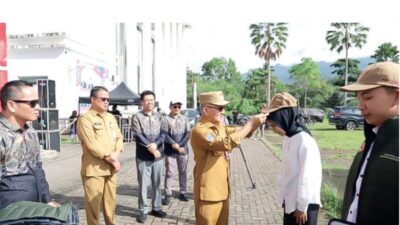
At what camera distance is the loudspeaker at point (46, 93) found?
11977 millimetres

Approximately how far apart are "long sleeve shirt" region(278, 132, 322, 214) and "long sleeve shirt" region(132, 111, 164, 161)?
269 centimetres

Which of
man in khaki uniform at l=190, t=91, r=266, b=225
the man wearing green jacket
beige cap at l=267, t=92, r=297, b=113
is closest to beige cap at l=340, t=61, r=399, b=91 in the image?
the man wearing green jacket

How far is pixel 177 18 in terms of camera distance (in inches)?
99.7

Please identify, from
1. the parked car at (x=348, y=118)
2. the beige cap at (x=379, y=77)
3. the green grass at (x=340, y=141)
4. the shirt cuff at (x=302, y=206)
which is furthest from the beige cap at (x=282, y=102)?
the parked car at (x=348, y=118)

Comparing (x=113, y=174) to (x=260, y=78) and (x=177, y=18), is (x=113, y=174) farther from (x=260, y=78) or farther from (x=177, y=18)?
(x=260, y=78)

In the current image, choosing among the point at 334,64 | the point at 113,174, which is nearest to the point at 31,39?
the point at 113,174

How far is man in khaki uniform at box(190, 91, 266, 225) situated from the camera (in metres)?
3.14

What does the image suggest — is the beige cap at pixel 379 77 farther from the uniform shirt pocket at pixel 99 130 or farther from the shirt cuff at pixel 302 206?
the uniform shirt pocket at pixel 99 130

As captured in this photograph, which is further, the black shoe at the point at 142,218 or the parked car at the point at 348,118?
the parked car at the point at 348,118

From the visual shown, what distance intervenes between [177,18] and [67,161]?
31.0ft

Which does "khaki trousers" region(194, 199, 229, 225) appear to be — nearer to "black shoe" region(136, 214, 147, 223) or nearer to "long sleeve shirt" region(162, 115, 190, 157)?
"black shoe" region(136, 214, 147, 223)

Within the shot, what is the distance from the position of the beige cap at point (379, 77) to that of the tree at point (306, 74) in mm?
68956

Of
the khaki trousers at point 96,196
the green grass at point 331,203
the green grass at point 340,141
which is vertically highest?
the khaki trousers at point 96,196

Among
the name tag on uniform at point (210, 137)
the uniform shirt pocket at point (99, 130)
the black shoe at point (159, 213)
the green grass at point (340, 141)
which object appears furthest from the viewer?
the green grass at point (340, 141)
